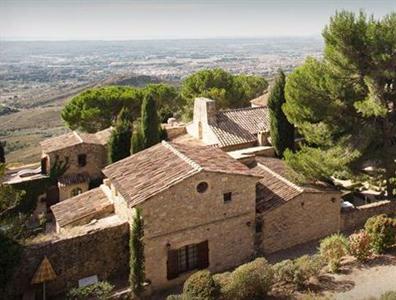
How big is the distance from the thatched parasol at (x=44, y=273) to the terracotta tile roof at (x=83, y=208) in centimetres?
382

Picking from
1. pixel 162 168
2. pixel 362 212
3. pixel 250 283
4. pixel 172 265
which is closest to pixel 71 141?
pixel 162 168

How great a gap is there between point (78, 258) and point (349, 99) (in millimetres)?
15011

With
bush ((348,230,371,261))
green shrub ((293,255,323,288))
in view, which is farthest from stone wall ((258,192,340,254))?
green shrub ((293,255,323,288))

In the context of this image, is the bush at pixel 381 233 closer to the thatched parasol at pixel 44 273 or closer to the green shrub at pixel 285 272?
A: the green shrub at pixel 285 272

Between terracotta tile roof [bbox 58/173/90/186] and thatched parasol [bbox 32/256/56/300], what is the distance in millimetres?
17820

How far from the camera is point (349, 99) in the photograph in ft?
72.3

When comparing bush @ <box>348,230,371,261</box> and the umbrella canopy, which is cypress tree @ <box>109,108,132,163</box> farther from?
bush @ <box>348,230,371,261</box>

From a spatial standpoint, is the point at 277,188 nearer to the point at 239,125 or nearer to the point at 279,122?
the point at 279,122

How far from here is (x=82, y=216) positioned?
2059 centimetres

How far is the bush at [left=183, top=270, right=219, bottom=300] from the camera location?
47.5 feet

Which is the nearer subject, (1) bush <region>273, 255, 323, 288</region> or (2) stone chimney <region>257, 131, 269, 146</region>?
(1) bush <region>273, 255, 323, 288</region>

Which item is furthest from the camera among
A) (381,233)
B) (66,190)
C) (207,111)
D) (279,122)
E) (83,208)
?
(66,190)

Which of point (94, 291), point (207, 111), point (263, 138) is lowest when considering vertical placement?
point (94, 291)

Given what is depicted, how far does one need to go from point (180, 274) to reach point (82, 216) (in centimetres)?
562
